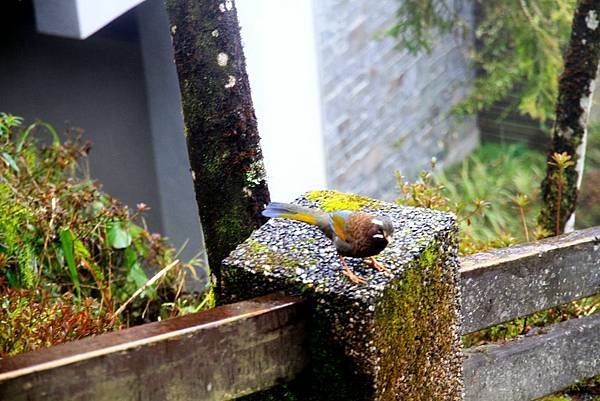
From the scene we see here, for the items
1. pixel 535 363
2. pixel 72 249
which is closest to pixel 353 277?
pixel 535 363

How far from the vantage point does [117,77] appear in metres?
5.64

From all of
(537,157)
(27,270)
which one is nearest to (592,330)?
(27,270)

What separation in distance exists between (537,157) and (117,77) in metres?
4.60

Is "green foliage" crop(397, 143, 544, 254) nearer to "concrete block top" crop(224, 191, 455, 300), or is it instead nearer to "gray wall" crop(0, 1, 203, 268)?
"gray wall" crop(0, 1, 203, 268)

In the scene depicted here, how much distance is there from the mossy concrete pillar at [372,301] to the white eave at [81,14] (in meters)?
2.87

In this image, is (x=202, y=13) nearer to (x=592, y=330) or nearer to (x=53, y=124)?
(x=592, y=330)

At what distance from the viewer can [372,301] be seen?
1.71 m

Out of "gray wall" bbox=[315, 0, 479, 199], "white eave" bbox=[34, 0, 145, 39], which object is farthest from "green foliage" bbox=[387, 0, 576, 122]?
"white eave" bbox=[34, 0, 145, 39]

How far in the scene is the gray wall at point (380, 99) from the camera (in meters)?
6.86

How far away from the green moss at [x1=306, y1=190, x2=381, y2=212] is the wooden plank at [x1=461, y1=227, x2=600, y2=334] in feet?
1.43

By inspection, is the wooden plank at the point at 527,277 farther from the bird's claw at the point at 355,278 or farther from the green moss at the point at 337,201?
the bird's claw at the point at 355,278

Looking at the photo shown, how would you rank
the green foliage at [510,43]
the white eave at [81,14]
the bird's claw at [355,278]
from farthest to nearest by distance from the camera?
the green foliage at [510,43], the white eave at [81,14], the bird's claw at [355,278]

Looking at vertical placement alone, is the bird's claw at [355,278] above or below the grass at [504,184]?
above

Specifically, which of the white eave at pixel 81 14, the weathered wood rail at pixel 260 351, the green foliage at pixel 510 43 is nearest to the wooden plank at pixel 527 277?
the weathered wood rail at pixel 260 351
